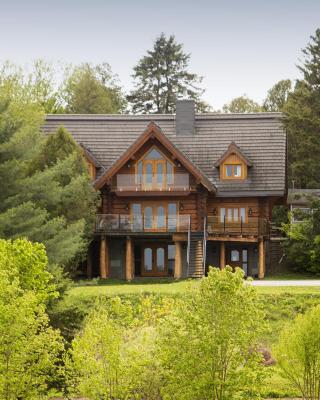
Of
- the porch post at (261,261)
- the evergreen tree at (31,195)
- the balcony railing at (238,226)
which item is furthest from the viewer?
the balcony railing at (238,226)

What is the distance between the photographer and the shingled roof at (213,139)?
152 feet

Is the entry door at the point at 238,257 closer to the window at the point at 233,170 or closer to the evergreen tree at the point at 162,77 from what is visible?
the window at the point at 233,170

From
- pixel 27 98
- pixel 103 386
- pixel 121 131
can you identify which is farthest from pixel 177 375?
pixel 27 98

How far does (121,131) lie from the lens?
49.7 meters

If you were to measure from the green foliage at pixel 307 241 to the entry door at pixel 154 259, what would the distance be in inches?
251

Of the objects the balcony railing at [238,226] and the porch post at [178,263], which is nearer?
the porch post at [178,263]

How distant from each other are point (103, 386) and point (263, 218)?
28.1 meters

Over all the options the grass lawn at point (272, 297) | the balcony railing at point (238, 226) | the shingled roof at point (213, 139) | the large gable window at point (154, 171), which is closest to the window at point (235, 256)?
the balcony railing at point (238, 226)

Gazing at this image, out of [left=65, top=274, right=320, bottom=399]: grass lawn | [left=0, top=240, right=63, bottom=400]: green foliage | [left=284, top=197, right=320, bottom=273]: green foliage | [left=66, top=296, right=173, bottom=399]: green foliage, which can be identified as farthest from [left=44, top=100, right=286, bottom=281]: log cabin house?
[left=66, top=296, right=173, bottom=399]: green foliage

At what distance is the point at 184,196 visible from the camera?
151 ft

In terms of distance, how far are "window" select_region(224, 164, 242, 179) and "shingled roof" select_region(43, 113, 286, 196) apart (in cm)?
49

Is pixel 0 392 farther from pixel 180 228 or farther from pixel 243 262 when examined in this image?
pixel 243 262

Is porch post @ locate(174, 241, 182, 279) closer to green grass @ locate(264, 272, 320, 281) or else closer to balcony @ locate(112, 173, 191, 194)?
balcony @ locate(112, 173, 191, 194)

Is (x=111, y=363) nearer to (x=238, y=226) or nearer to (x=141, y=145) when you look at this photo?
(x=141, y=145)
